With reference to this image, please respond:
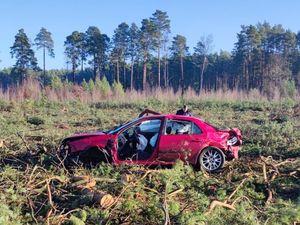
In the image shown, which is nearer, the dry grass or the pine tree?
the dry grass

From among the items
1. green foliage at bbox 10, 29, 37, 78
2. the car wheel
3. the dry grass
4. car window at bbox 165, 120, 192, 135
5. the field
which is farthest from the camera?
green foliage at bbox 10, 29, 37, 78

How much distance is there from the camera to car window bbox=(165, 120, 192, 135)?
9.99 meters

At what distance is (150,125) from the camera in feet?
33.3

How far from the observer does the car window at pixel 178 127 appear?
32.8ft

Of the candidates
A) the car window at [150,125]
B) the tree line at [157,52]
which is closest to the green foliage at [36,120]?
the car window at [150,125]

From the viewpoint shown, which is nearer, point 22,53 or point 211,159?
point 211,159

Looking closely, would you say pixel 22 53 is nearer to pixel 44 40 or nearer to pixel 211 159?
pixel 44 40

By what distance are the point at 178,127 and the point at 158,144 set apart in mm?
672

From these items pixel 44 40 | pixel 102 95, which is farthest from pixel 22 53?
pixel 102 95

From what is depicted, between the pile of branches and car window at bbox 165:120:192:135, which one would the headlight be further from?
car window at bbox 165:120:192:135

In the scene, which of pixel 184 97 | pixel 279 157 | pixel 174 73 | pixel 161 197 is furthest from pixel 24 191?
pixel 174 73

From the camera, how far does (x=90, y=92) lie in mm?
31562

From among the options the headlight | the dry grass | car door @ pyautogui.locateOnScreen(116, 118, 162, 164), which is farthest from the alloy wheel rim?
the dry grass

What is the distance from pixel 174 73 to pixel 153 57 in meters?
6.84
